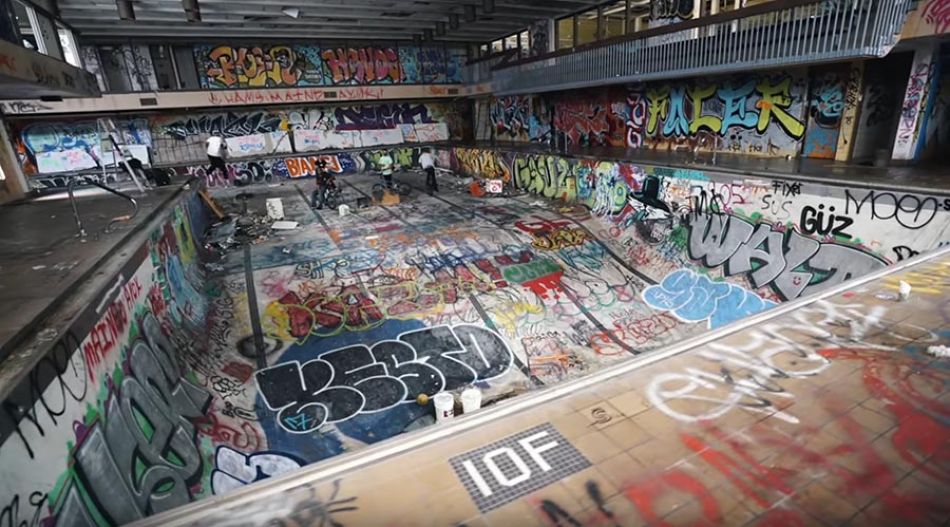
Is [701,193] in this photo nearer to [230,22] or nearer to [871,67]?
[871,67]

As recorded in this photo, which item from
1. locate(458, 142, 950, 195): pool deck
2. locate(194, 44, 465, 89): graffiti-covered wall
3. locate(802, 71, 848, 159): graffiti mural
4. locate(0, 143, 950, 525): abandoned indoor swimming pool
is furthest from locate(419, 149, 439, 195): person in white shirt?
locate(802, 71, 848, 159): graffiti mural

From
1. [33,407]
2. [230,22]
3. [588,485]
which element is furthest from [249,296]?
[230,22]

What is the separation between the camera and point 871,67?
991 centimetres

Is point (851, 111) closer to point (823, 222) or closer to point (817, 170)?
point (817, 170)

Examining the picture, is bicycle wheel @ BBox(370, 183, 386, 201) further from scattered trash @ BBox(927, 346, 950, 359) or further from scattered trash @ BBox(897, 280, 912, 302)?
scattered trash @ BBox(927, 346, 950, 359)

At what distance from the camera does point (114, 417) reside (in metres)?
4.12

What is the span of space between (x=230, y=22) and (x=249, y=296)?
12.9 metres

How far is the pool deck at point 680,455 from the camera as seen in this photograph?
2232 mm

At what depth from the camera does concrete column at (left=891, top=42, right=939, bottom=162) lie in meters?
8.62

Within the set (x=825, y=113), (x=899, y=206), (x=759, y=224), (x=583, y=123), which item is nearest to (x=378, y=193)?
(x=583, y=123)

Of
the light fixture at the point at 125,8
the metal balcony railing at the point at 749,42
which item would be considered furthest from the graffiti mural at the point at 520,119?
the light fixture at the point at 125,8

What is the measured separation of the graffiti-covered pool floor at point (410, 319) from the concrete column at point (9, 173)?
5655mm

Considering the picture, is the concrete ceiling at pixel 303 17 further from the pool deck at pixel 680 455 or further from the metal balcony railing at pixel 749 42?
the pool deck at pixel 680 455

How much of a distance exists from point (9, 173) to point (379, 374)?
1152 cm
